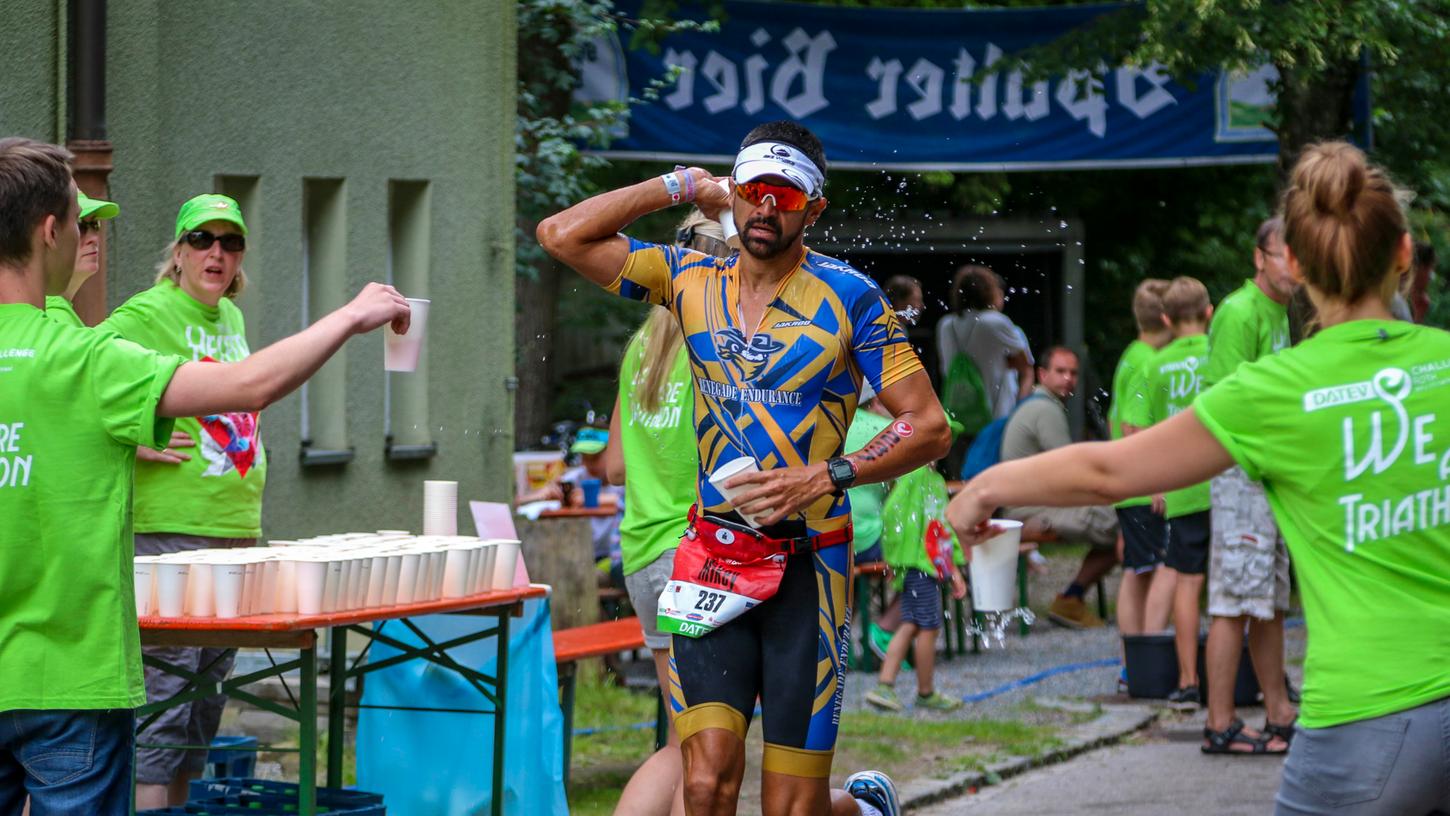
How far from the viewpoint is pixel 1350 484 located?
355 cm

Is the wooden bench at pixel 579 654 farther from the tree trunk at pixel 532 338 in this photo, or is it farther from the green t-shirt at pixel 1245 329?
the tree trunk at pixel 532 338

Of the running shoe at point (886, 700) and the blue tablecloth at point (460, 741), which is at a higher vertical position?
the blue tablecloth at point (460, 741)

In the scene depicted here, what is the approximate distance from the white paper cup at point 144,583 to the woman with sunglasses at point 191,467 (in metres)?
0.77

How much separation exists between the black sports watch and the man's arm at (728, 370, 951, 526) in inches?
0.5

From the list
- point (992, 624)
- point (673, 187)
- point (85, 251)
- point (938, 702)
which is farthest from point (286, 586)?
point (992, 624)

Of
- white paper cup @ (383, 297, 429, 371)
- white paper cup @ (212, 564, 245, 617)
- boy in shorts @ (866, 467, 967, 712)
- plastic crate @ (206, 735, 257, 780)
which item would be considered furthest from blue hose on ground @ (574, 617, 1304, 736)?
white paper cup @ (383, 297, 429, 371)

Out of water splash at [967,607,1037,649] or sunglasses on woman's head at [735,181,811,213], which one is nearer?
sunglasses on woman's head at [735,181,811,213]

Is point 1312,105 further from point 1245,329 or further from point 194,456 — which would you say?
point 194,456

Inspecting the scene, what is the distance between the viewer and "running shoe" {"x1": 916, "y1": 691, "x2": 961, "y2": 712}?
36.2ft

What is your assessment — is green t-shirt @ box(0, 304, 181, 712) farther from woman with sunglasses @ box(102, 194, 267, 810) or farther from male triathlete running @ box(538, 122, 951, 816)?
woman with sunglasses @ box(102, 194, 267, 810)

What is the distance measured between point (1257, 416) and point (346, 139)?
8.43 meters

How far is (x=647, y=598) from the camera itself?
639cm

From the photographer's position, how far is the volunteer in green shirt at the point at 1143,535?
37.5 ft

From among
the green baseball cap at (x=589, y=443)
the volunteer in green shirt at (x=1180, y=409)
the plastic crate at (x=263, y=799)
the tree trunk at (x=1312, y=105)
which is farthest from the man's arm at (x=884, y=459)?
the tree trunk at (x=1312, y=105)
